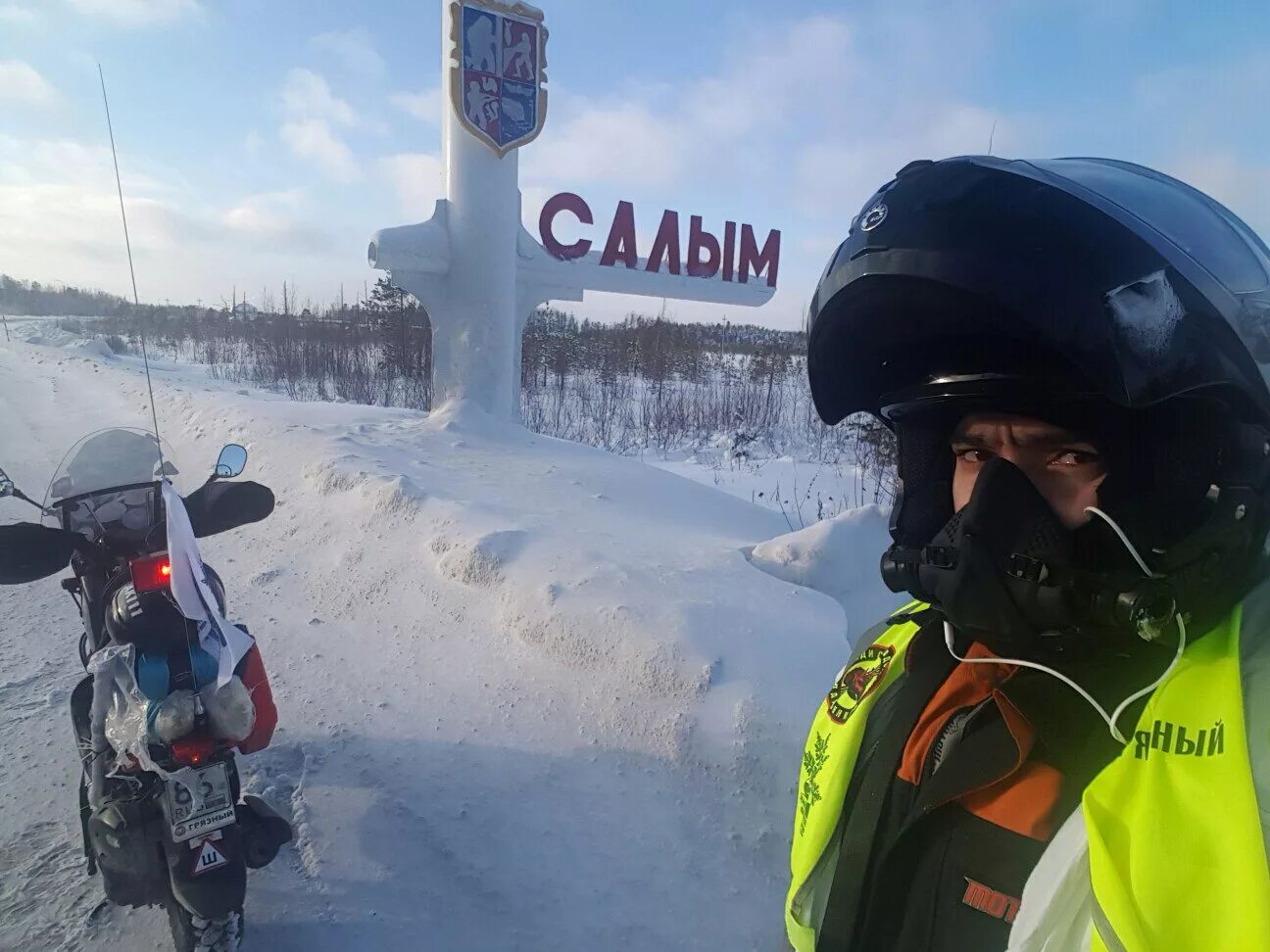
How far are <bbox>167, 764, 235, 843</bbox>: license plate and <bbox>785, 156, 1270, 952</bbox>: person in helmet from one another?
1.61 meters

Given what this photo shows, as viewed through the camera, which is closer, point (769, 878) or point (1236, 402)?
point (1236, 402)

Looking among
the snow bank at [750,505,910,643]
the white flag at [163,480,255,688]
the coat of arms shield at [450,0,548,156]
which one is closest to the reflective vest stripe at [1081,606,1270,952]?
the white flag at [163,480,255,688]

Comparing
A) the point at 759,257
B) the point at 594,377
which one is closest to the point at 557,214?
the point at 759,257

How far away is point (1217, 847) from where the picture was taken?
664mm

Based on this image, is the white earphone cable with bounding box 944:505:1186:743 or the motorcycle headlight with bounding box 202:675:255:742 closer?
the white earphone cable with bounding box 944:505:1186:743

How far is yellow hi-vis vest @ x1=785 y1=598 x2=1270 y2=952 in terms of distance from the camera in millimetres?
646

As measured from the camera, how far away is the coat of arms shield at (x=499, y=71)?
7.42 meters

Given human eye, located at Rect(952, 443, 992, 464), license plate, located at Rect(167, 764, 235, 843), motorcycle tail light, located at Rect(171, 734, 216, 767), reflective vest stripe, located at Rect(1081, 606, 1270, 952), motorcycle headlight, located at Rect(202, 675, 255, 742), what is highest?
human eye, located at Rect(952, 443, 992, 464)

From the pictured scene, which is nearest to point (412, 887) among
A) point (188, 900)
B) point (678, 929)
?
point (188, 900)

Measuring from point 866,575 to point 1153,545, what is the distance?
11.6 ft

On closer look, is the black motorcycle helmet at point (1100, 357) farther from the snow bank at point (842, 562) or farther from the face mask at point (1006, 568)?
the snow bank at point (842, 562)

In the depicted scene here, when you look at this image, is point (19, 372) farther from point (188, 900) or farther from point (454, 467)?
point (188, 900)

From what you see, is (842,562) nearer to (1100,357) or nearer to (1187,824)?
(1100,357)

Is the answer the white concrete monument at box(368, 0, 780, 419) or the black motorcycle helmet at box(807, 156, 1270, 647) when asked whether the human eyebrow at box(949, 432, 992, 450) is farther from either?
the white concrete monument at box(368, 0, 780, 419)
